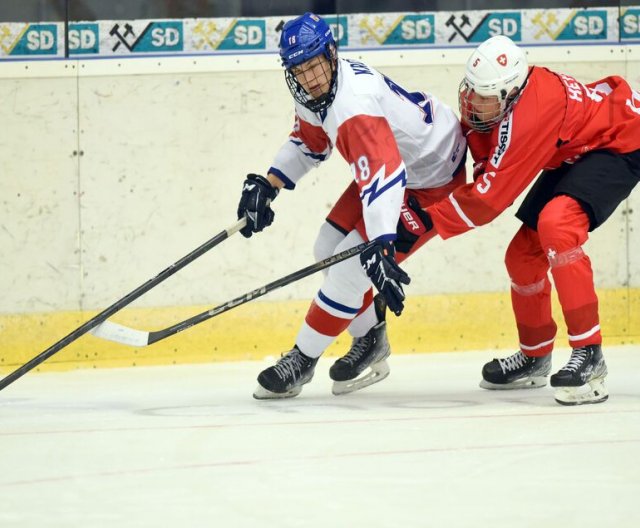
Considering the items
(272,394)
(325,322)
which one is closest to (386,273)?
(325,322)

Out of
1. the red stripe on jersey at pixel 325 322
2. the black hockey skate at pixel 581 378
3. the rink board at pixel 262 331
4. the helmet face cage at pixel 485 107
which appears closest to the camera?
the black hockey skate at pixel 581 378

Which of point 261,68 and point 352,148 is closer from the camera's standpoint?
point 352,148

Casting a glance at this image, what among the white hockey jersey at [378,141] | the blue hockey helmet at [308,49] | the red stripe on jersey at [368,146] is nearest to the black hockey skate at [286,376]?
the white hockey jersey at [378,141]

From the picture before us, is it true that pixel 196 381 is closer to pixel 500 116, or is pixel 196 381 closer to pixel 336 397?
pixel 336 397

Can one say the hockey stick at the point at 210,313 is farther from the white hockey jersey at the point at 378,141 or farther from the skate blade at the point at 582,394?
the skate blade at the point at 582,394

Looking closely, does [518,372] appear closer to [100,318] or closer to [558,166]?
[558,166]

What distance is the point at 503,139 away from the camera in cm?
347

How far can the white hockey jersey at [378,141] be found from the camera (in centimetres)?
344

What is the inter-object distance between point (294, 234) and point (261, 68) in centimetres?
79

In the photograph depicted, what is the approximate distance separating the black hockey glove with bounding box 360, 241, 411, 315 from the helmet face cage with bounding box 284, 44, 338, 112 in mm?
485

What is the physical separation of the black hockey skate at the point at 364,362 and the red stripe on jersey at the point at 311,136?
1.83 feet

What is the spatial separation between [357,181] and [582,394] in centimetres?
93

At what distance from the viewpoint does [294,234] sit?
17.6 ft

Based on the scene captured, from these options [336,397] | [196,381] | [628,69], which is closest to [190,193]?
[196,381]
